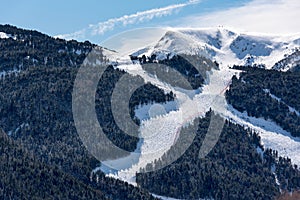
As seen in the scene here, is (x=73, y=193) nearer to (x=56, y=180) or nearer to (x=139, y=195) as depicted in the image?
(x=56, y=180)

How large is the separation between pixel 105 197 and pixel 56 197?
47.4ft

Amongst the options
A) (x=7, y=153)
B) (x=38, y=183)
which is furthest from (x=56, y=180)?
(x=7, y=153)

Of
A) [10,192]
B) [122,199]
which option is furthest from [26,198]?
[122,199]

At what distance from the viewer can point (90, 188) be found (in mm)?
190625

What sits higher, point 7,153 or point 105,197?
point 7,153

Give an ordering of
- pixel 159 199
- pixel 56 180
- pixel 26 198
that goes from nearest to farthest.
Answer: pixel 26 198
pixel 56 180
pixel 159 199

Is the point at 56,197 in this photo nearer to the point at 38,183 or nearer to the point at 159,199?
the point at 38,183

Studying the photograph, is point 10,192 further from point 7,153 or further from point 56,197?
point 7,153

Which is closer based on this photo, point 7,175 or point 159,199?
point 7,175

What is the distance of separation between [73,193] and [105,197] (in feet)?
29.8

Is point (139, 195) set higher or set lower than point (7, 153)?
lower

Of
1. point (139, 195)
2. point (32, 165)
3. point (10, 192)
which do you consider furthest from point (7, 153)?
point (139, 195)

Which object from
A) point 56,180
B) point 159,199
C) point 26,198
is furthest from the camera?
point 159,199

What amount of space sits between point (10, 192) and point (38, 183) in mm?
9586
